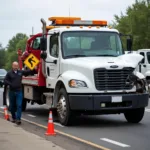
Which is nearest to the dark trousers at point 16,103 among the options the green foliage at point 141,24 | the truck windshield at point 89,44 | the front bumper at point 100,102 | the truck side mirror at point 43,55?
the truck side mirror at point 43,55

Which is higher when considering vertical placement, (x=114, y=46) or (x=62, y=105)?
(x=114, y=46)

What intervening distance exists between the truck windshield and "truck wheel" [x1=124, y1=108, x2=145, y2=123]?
1.67m

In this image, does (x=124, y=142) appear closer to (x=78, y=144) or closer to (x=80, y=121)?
(x=78, y=144)

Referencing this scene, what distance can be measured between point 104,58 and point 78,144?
144 inches

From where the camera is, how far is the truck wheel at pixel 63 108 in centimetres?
1255

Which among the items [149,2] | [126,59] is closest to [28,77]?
[126,59]

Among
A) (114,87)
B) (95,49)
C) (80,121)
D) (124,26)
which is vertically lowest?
(80,121)

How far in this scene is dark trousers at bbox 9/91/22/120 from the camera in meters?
13.1

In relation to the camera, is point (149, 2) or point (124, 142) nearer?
point (124, 142)

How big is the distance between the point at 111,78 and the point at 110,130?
1.35 meters

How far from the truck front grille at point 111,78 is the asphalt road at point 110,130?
1057mm

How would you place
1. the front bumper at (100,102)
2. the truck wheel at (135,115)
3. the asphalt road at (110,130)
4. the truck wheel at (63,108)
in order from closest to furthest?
the asphalt road at (110,130) → the front bumper at (100,102) → the truck wheel at (63,108) → the truck wheel at (135,115)

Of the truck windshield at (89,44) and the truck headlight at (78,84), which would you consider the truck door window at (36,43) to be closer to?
the truck windshield at (89,44)

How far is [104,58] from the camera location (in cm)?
1309
